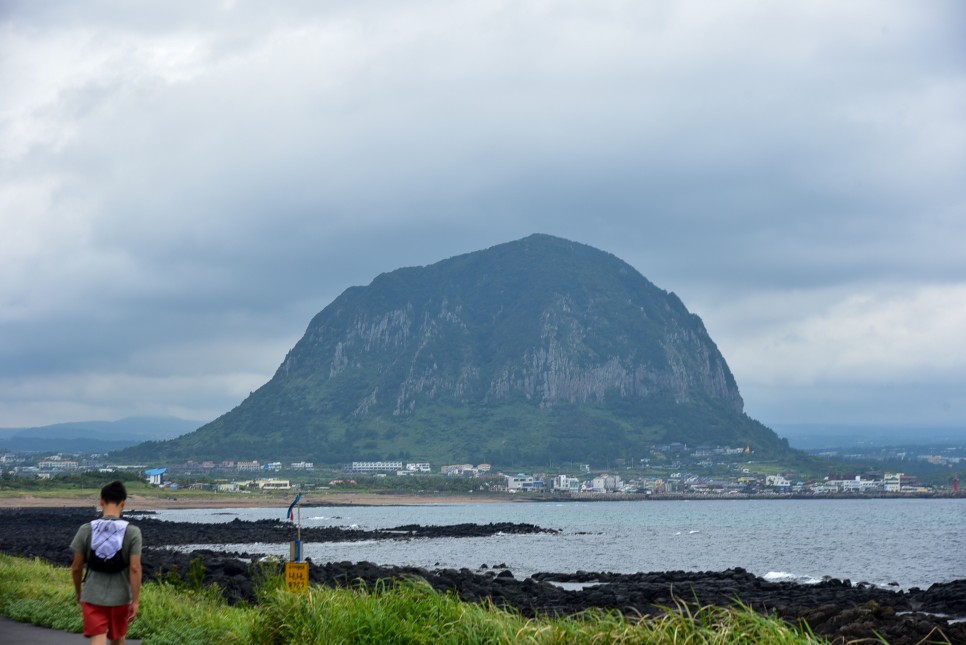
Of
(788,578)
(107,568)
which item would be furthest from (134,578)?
(788,578)

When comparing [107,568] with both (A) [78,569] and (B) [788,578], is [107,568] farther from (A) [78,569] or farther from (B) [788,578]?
(B) [788,578]

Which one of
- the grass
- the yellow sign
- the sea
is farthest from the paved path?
the sea

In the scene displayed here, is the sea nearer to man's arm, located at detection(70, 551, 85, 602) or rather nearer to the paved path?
the paved path

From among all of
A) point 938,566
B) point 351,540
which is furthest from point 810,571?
point 351,540

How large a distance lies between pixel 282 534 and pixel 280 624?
8016cm

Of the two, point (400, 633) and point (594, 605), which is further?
point (594, 605)

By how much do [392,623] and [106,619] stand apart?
153 inches

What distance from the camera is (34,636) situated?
18.3 metres

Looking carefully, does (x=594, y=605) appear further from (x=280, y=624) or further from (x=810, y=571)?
(x=810, y=571)

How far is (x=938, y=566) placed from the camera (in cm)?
6325

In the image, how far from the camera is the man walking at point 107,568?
12.8 m

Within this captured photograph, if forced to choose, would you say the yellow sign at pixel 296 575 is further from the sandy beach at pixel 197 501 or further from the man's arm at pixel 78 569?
the sandy beach at pixel 197 501

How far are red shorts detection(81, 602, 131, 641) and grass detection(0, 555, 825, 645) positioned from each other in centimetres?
280

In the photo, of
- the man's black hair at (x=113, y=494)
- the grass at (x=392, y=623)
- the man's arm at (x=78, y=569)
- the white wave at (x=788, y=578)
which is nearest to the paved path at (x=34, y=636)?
the grass at (x=392, y=623)
